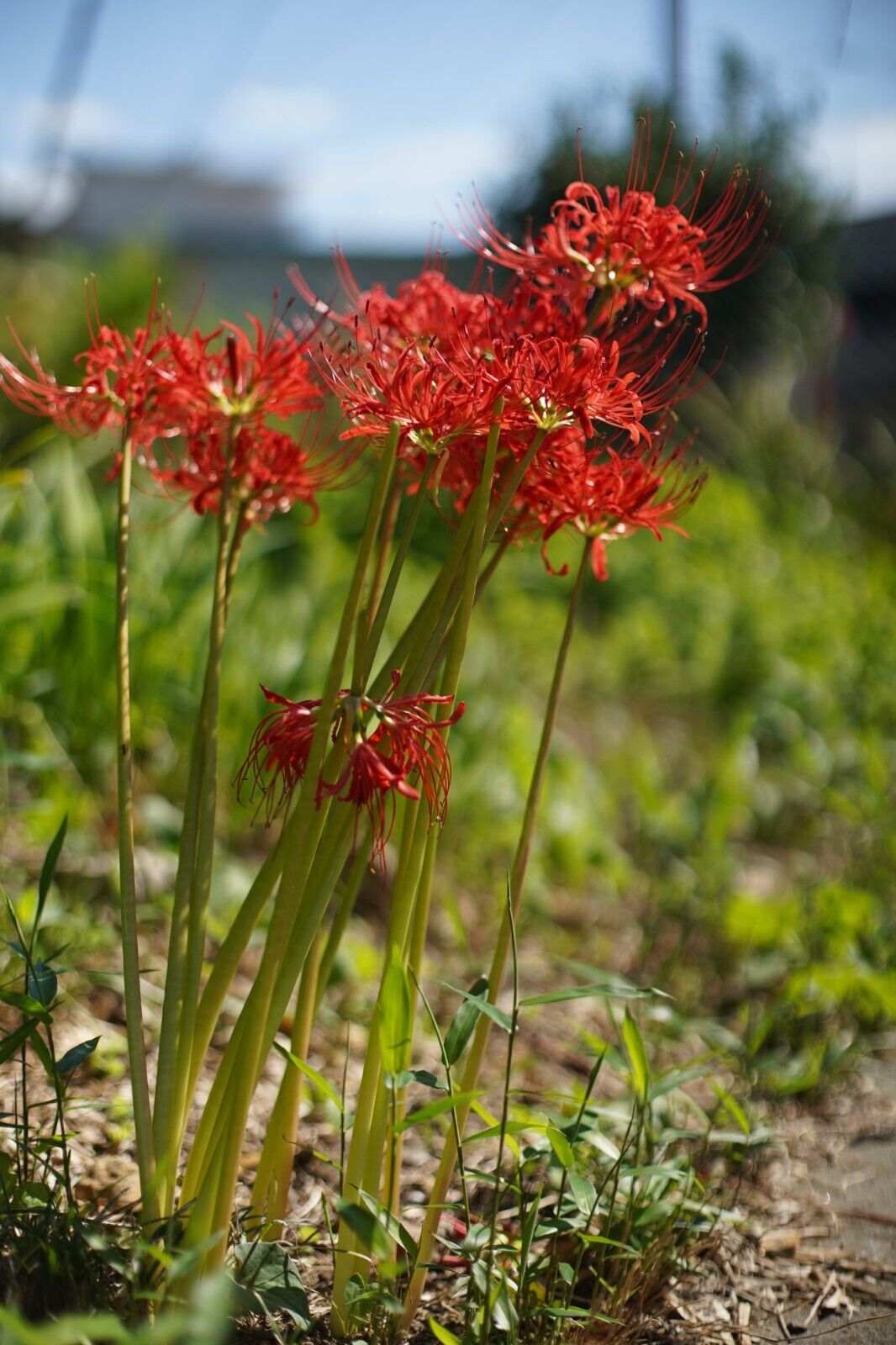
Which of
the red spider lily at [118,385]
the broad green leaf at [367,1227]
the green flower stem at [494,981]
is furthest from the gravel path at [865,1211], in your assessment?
the red spider lily at [118,385]

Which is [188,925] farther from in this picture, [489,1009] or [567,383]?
[567,383]

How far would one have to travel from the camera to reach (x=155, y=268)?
6426mm

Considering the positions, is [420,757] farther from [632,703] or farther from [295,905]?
[632,703]

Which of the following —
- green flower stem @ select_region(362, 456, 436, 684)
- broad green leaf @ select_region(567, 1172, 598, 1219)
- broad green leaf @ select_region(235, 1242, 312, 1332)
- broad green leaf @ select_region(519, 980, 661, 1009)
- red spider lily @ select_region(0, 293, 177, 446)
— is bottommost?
broad green leaf @ select_region(235, 1242, 312, 1332)

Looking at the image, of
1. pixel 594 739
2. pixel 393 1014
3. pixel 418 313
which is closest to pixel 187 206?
pixel 594 739

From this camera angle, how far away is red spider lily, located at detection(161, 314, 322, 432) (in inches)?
46.4

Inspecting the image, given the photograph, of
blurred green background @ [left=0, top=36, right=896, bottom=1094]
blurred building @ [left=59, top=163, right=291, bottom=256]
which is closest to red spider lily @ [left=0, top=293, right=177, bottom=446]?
blurred green background @ [left=0, top=36, right=896, bottom=1094]

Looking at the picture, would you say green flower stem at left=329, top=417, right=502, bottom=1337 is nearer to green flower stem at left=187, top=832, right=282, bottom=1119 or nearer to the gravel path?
green flower stem at left=187, top=832, right=282, bottom=1119

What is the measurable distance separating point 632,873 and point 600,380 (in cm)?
215

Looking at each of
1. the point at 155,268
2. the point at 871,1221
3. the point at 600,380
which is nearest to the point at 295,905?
the point at 600,380

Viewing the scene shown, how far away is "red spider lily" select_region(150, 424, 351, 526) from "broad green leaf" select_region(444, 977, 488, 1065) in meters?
0.58

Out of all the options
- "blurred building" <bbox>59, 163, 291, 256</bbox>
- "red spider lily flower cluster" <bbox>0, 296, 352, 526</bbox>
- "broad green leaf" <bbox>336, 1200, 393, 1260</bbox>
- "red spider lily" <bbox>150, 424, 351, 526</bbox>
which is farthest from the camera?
"blurred building" <bbox>59, 163, 291, 256</bbox>

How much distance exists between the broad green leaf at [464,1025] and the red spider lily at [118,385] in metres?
0.71

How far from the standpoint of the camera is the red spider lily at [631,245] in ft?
3.98
